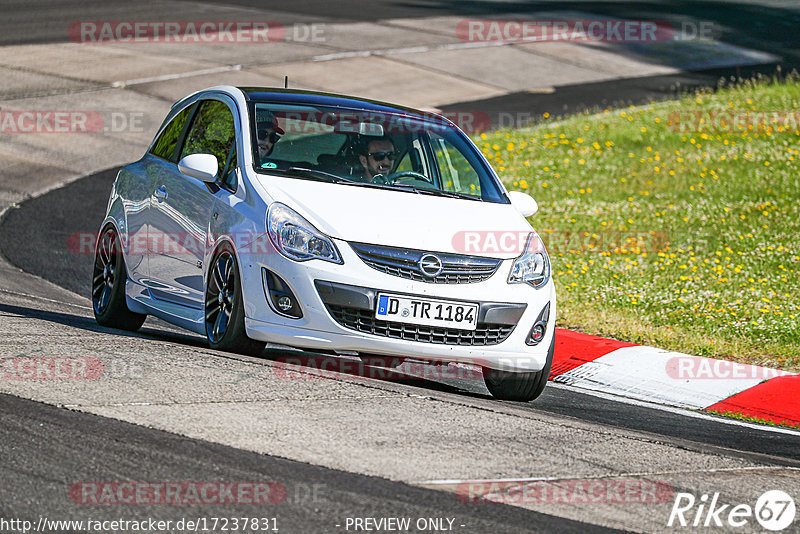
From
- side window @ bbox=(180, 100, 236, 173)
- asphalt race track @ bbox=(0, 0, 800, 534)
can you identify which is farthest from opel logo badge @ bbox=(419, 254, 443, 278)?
side window @ bbox=(180, 100, 236, 173)

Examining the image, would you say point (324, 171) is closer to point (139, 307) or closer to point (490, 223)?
point (490, 223)

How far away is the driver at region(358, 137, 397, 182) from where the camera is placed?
26.3 feet

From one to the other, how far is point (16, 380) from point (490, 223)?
2899mm

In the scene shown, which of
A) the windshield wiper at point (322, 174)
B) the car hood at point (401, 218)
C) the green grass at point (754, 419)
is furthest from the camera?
the green grass at point (754, 419)

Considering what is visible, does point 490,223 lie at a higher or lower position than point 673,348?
higher

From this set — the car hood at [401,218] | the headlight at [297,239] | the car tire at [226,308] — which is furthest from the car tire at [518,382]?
the car tire at [226,308]

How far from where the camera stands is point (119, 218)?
904cm

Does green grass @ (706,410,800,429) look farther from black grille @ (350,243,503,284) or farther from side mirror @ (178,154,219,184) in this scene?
side mirror @ (178,154,219,184)

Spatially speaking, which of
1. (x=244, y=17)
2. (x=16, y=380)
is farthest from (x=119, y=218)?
(x=244, y=17)

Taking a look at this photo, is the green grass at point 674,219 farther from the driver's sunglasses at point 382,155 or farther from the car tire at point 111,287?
the car tire at point 111,287

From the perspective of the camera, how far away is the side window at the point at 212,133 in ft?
26.7

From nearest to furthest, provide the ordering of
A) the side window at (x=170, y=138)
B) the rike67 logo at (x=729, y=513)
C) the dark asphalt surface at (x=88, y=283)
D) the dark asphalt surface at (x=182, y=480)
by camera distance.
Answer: the dark asphalt surface at (x=182, y=480)
the rike67 logo at (x=729, y=513)
the dark asphalt surface at (x=88, y=283)
the side window at (x=170, y=138)

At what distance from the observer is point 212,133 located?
841 centimetres

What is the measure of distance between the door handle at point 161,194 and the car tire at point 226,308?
1.03 meters
